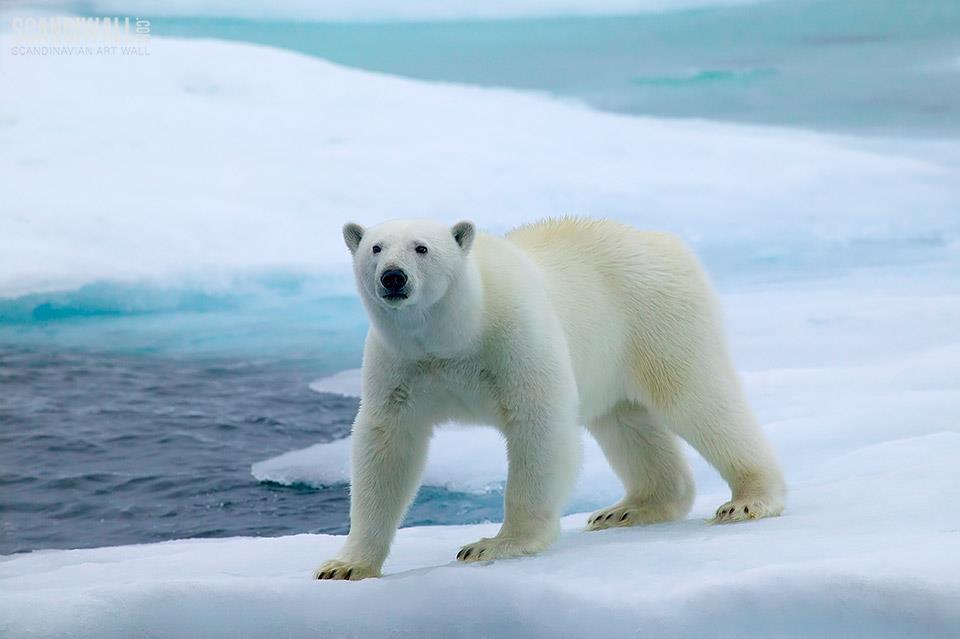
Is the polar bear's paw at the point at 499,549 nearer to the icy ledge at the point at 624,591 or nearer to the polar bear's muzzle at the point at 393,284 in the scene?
the icy ledge at the point at 624,591

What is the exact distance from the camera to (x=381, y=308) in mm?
3193

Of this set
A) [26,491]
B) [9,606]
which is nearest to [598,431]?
[9,606]

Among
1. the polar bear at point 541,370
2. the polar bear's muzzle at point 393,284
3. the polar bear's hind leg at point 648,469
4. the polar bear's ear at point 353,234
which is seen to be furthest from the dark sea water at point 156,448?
the polar bear's muzzle at point 393,284

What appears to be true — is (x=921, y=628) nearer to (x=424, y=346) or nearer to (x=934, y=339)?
(x=424, y=346)

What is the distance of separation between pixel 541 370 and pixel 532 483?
330mm

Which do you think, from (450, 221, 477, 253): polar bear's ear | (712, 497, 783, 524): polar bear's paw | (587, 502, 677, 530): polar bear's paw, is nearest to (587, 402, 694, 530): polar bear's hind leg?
(587, 502, 677, 530): polar bear's paw

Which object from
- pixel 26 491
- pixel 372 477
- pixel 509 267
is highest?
pixel 509 267

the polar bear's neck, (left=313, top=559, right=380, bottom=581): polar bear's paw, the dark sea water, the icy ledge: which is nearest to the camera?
the icy ledge

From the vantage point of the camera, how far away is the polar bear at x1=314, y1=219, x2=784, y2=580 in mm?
3234

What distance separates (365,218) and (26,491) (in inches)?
154

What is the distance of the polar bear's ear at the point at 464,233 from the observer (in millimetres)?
3250

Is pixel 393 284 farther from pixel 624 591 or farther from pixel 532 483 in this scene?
pixel 624 591

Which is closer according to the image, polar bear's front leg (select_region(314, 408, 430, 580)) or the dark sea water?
polar bear's front leg (select_region(314, 408, 430, 580))

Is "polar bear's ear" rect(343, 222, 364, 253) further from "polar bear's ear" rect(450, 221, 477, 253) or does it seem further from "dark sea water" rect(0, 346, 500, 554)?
"dark sea water" rect(0, 346, 500, 554)
